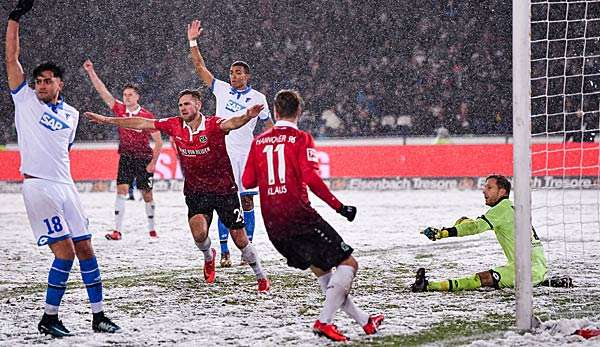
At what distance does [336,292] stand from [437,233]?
143 centimetres

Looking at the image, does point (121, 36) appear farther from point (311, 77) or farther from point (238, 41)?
point (311, 77)

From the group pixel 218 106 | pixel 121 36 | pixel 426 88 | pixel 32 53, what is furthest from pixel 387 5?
pixel 218 106

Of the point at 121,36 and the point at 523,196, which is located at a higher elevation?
the point at 121,36

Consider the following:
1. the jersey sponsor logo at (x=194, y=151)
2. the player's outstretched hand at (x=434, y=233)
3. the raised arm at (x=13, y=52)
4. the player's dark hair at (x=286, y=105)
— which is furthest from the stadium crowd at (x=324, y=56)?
the raised arm at (x=13, y=52)

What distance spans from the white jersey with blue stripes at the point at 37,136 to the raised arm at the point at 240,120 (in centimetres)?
132

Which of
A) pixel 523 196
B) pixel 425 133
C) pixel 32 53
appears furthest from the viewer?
pixel 32 53

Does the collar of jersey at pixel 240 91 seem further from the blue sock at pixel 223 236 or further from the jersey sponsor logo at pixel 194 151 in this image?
the jersey sponsor logo at pixel 194 151

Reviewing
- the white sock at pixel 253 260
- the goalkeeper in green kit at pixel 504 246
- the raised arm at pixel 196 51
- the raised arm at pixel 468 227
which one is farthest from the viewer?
the raised arm at pixel 196 51

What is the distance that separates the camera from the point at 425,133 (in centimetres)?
1981

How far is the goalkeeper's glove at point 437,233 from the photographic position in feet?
21.6

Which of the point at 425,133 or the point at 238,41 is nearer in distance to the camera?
the point at 425,133

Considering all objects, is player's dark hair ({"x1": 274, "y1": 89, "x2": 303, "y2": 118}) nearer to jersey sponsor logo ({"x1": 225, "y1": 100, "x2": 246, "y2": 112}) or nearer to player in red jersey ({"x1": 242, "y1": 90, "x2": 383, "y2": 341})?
player in red jersey ({"x1": 242, "y1": 90, "x2": 383, "y2": 341})

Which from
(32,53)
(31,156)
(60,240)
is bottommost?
(60,240)

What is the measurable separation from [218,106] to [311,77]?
1174 centimetres
